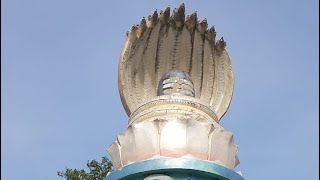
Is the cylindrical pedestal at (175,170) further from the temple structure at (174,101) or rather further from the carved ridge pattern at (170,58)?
the carved ridge pattern at (170,58)

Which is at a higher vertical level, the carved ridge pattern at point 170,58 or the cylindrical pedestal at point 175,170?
the carved ridge pattern at point 170,58

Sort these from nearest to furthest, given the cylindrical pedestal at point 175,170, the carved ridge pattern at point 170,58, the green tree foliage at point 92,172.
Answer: the cylindrical pedestal at point 175,170
the carved ridge pattern at point 170,58
the green tree foliage at point 92,172

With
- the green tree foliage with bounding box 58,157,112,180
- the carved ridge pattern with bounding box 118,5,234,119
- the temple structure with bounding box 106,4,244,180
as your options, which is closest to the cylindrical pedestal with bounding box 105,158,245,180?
the temple structure with bounding box 106,4,244,180

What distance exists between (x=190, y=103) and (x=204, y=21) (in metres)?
0.68

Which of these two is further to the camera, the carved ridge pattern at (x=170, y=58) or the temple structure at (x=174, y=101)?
the carved ridge pattern at (x=170, y=58)

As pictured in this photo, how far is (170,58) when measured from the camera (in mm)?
4707

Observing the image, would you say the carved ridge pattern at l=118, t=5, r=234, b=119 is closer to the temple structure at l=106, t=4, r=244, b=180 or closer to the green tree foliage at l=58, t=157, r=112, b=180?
the temple structure at l=106, t=4, r=244, b=180

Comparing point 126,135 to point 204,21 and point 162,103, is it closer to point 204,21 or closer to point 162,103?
point 162,103

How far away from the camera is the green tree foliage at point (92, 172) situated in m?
7.78

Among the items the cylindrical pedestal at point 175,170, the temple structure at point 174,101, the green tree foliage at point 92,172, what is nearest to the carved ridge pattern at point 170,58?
the temple structure at point 174,101

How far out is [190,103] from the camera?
168 inches

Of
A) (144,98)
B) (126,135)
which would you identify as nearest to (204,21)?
(144,98)

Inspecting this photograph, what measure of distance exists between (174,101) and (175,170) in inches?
19.7

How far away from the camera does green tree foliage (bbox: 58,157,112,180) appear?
778cm
